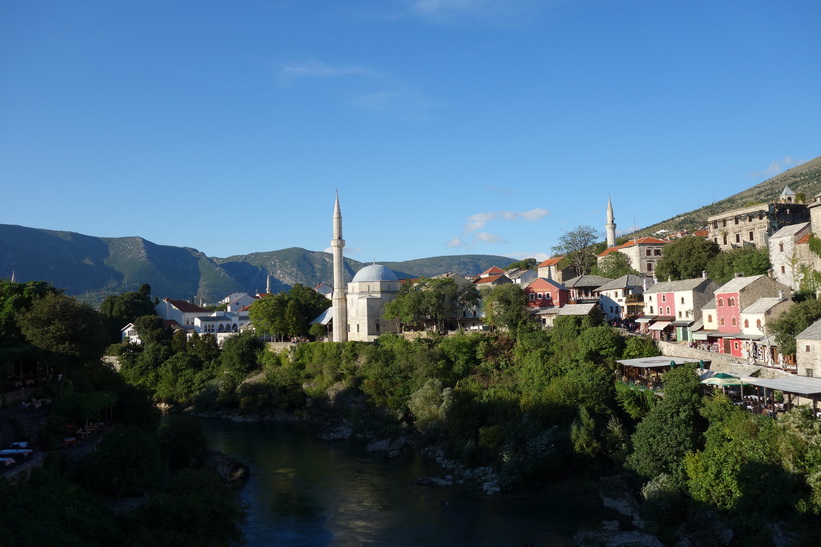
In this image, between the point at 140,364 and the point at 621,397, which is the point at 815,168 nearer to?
the point at 621,397

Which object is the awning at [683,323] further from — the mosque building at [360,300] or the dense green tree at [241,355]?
the dense green tree at [241,355]

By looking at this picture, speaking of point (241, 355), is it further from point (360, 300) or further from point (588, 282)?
point (588, 282)

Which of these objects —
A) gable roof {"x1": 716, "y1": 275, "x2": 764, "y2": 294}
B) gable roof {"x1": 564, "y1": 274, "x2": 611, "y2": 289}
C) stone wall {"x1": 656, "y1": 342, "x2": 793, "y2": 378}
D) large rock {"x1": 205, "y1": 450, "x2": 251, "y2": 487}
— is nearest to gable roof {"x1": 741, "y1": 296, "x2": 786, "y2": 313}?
gable roof {"x1": 716, "y1": 275, "x2": 764, "y2": 294}

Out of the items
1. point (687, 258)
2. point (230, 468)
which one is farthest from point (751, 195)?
point (230, 468)

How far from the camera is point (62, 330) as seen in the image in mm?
30641

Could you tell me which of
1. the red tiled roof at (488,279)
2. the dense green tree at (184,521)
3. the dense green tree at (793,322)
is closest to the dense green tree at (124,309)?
the red tiled roof at (488,279)

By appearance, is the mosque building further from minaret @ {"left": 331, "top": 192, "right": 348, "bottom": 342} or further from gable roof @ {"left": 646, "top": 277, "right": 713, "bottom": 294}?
gable roof @ {"left": 646, "top": 277, "right": 713, "bottom": 294}

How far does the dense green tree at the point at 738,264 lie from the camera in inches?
1639

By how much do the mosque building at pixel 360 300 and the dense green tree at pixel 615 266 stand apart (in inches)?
786

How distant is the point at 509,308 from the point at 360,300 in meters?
17.8

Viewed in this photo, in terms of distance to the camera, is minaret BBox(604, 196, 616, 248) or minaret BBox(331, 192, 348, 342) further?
minaret BBox(604, 196, 616, 248)

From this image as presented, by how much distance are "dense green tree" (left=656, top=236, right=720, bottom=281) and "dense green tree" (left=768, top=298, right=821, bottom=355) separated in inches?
648

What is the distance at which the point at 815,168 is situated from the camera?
113m

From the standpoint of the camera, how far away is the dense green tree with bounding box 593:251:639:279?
193ft
